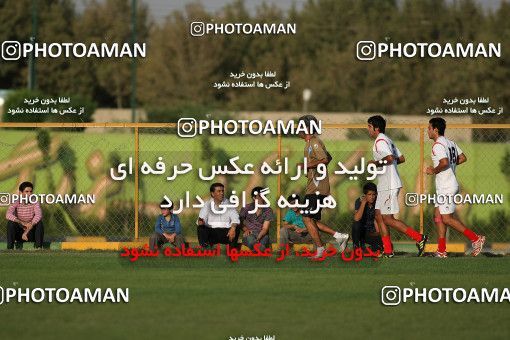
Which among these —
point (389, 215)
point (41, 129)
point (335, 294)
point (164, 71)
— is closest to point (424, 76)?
point (164, 71)

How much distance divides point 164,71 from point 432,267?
35132 mm

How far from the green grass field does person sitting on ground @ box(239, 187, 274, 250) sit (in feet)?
3.89

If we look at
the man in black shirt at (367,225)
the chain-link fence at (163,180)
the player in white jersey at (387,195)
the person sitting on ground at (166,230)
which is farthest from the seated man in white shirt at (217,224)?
the chain-link fence at (163,180)

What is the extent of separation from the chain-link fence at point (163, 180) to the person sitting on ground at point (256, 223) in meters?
2.40

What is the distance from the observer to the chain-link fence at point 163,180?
22.2m

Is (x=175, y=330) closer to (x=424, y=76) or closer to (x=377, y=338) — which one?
(x=377, y=338)

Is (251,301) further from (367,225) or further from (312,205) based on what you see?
(367,225)

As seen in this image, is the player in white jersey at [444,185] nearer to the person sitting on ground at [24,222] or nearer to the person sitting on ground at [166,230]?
the person sitting on ground at [166,230]

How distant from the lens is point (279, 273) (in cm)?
1543

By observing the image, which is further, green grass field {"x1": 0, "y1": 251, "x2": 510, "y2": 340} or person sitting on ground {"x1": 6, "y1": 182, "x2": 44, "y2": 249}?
person sitting on ground {"x1": 6, "y1": 182, "x2": 44, "y2": 249}

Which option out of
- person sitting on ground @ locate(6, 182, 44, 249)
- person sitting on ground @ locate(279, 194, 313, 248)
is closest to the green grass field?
person sitting on ground @ locate(6, 182, 44, 249)

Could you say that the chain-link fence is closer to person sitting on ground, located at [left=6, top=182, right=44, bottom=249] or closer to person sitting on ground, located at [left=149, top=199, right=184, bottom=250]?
person sitting on ground, located at [left=6, top=182, right=44, bottom=249]

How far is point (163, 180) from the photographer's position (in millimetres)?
23312

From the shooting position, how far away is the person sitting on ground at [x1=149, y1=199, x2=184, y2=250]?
18531 mm
